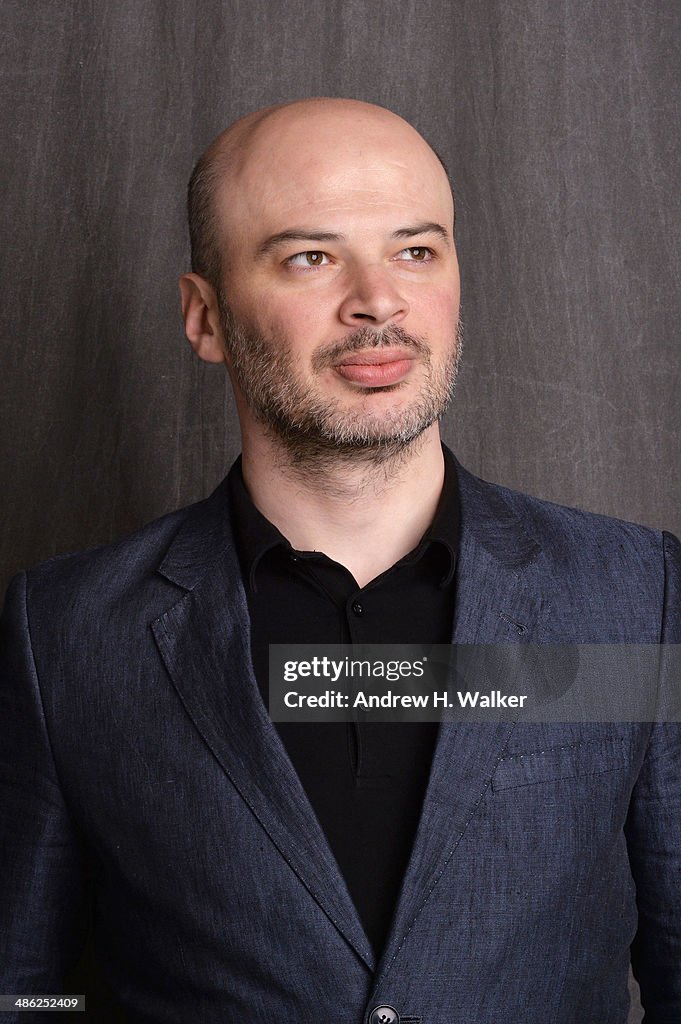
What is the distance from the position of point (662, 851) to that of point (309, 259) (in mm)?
895

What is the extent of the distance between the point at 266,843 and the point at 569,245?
128cm

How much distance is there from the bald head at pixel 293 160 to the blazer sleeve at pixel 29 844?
2.00ft

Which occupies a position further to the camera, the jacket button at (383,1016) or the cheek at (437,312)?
the cheek at (437,312)

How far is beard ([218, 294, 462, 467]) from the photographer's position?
164 cm

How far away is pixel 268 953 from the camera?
1.56m

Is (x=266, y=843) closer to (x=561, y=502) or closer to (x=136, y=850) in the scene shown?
(x=136, y=850)

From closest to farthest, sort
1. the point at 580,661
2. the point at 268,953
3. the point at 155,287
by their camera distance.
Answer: the point at 268,953, the point at 580,661, the point at 155,287

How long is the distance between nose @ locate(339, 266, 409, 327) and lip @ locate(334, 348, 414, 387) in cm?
4

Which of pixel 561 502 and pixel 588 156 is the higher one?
pixel 588 156

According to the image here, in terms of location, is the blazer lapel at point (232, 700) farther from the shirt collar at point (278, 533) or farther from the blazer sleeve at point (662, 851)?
the blazer sleeve at point (662, 851)

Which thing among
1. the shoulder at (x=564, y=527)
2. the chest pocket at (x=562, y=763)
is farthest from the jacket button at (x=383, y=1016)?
the shoulder at (x=564, y=527)

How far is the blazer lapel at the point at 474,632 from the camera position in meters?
1.53

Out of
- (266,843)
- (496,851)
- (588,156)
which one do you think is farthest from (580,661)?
(588,156)

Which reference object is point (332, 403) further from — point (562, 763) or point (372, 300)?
point (562, 763)
